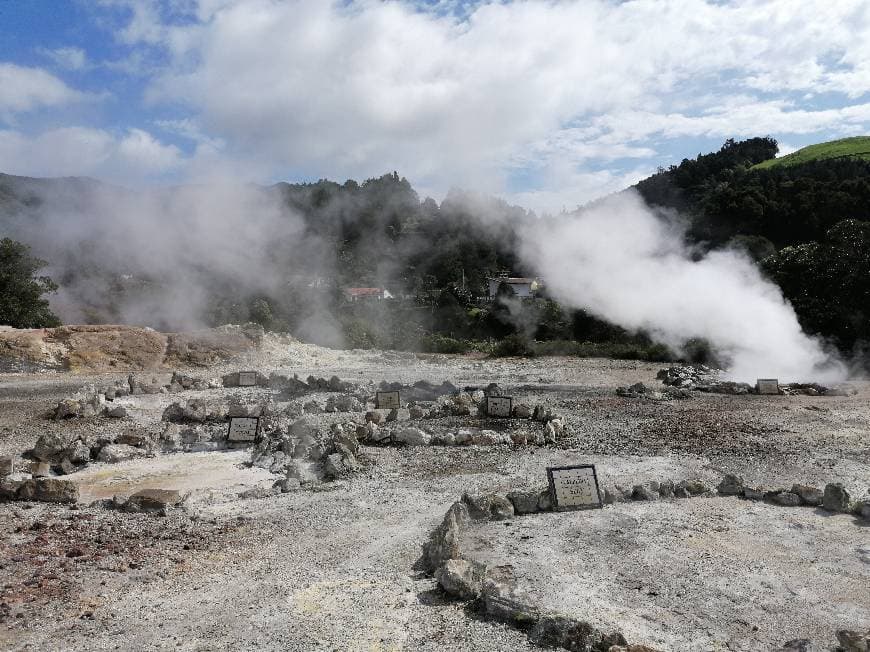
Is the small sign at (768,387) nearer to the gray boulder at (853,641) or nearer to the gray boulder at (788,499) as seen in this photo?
the gray boulder at (788,499)

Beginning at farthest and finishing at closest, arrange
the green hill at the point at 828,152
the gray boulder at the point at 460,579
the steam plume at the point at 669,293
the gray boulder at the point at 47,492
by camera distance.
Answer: the green hill at the point at 828,152 < the steam plume at the point at 669,293 < the gray boulder at the point at 47,492 < the gray boulder at the point at 460,579

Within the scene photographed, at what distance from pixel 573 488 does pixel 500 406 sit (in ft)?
16.5

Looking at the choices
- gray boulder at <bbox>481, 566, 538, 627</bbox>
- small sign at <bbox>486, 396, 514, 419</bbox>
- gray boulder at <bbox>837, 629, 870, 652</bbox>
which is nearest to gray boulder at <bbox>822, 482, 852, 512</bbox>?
gray boulder at <bbox>837, 629, 870, 652</bbox>

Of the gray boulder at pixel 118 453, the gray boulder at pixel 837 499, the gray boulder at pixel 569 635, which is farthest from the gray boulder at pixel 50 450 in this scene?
the gray boulder at pixel 837 499

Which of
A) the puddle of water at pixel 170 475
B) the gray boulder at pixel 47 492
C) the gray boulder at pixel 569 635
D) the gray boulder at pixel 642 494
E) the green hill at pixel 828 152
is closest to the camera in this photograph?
the gray boulder at pixel 569 635

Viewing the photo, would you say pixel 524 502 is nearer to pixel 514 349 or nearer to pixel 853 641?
pixel 853 641

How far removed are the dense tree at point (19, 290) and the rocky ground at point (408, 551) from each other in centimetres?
1512

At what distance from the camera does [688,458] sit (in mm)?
8680

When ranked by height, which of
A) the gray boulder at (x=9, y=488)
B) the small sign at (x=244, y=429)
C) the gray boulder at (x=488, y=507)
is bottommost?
the gray boulder at (x=488, y=507)

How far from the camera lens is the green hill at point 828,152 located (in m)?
48.3

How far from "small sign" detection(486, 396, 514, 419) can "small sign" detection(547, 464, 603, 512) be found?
16.1 ft

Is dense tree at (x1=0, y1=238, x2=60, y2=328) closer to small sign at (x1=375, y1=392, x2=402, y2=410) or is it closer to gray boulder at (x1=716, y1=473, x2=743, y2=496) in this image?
small sign at (x1=375, y1=392, x2=402, y2=410)

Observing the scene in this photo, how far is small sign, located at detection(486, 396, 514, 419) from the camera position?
456 inches

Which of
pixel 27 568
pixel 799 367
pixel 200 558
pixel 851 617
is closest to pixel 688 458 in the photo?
pixel 851 617
